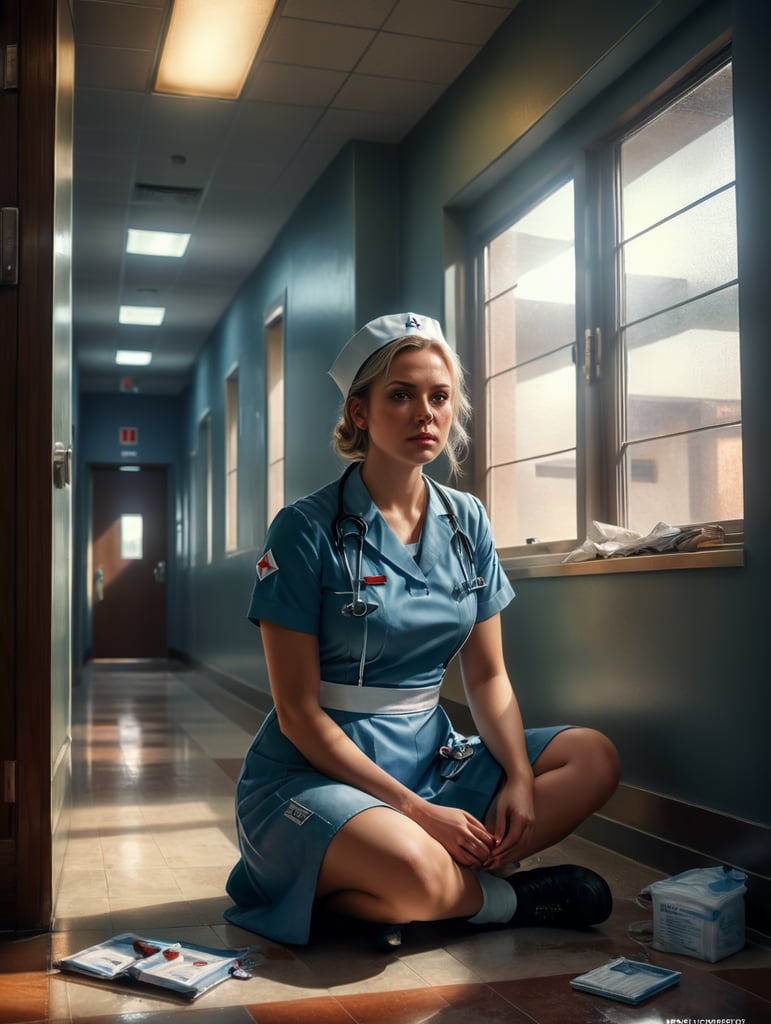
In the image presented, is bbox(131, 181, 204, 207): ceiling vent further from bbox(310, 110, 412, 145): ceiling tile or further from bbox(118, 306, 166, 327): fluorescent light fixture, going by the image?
bbox(118, 306, 166, 327): fluorescent light fixture

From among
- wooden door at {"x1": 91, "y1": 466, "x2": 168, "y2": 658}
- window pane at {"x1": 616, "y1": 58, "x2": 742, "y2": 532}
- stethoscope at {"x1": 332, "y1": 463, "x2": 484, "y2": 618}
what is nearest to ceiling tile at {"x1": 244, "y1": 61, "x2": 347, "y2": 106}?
window pane at {"x1": 616, "y1": 58, "x2": 742, "y2": 532}

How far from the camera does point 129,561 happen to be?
12.1m

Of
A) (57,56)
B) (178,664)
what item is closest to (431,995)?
(57,56)

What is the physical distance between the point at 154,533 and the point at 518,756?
10397mm

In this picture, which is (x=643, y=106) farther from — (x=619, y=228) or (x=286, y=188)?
(x=286, y=188)

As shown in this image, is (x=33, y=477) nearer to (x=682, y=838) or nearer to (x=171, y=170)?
(x=682, y=838)

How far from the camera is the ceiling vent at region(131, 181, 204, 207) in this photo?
17.7 feet

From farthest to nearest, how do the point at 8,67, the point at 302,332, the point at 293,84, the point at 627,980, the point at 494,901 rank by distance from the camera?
the point at 302,332 < the point at 293,84 < the point at 8,67 < the point at 494,901 < the point at 627,980

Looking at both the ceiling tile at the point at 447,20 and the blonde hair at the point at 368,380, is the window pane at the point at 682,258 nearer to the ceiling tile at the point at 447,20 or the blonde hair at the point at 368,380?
the blonde hair at the point at 368,380

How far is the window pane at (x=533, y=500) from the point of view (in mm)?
3480

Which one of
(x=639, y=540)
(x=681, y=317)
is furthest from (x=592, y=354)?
(x=639, y=540)

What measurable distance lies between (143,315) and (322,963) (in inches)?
273

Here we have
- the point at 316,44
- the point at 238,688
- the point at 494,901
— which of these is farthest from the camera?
the point at 238,688

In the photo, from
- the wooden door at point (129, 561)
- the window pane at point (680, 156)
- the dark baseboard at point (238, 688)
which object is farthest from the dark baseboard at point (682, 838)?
the wooden door at point (129, 561)
